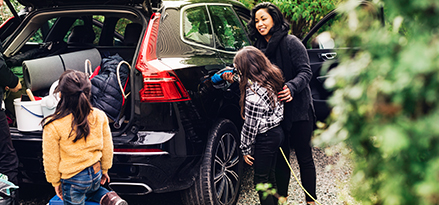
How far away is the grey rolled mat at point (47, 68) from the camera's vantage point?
122 inches

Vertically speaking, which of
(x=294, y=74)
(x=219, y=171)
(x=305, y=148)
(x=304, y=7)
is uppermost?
(x=304, y=7)

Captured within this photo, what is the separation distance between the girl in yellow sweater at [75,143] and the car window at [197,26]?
98cm

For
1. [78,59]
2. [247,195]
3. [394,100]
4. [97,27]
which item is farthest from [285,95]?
[97,27]

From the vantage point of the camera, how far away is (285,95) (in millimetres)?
2564

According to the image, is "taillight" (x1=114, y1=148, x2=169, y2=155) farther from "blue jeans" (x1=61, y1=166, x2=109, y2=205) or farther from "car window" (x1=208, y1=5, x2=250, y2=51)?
"car window" (x1=208, y1=5, x2=250, y2=51)

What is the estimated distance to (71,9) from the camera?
333cm

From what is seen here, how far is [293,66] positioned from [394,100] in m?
2.03

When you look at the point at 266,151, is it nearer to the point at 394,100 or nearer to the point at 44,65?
the point at 394,100

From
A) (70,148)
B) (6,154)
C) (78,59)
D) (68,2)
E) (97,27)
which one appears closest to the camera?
(70,148)

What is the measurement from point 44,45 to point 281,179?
313cm

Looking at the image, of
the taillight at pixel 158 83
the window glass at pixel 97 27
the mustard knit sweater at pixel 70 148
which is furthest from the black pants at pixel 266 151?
the window glass at pixel 97 27

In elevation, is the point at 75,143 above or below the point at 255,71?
below

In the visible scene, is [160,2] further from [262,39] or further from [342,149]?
[342,149]

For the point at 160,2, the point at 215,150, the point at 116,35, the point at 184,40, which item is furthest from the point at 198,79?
the point at 116,35
